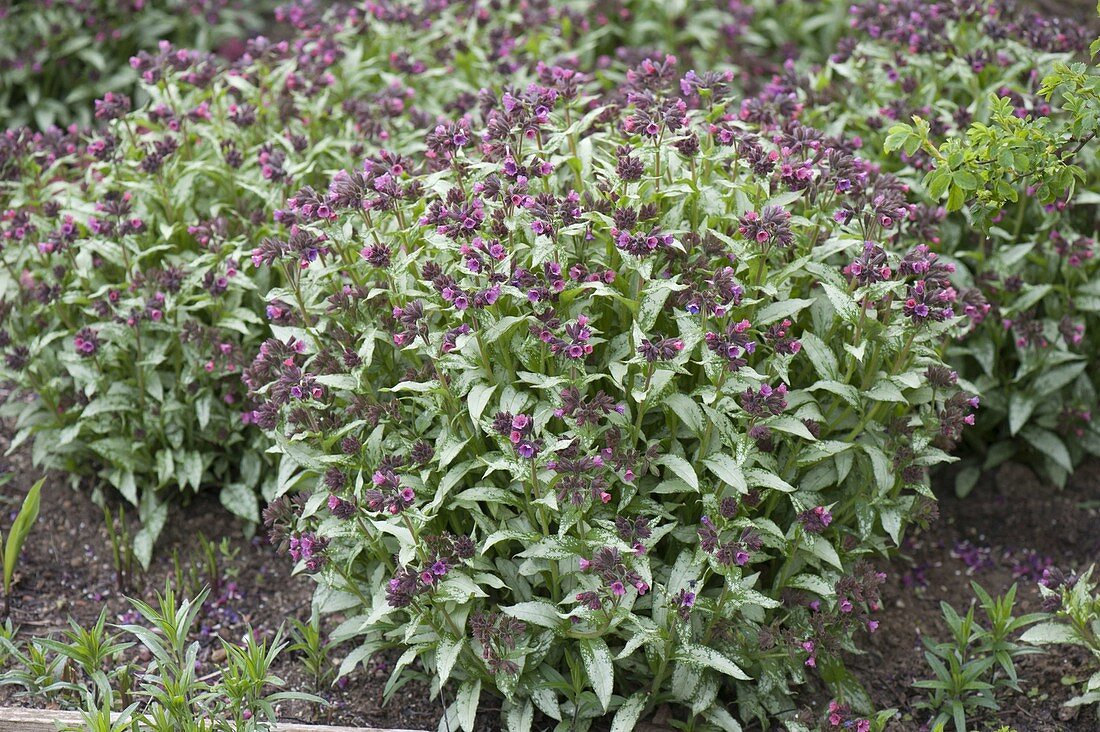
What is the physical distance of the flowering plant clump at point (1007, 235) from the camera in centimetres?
448

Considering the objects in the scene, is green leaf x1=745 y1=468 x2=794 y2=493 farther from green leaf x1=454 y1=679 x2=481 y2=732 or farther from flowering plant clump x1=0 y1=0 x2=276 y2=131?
flowering plant clump x1=0 y1=0 x2=276 y2=131

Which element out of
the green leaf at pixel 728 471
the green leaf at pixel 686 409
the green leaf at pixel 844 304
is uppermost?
the green leaf at pixel 844 304

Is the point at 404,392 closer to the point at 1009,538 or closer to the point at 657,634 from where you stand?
the point at 657,634

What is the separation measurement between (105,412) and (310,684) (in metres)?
1.41

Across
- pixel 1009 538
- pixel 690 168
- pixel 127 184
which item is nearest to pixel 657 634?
pixel 690 168

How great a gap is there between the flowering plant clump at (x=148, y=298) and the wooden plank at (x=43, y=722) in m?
0.92

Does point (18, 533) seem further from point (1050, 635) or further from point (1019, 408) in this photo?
point (1019, 408)

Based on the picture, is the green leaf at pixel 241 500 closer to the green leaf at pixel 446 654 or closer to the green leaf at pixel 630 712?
the green leaf at pixel 446 654

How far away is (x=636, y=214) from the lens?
343 cm

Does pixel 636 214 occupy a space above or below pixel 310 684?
above

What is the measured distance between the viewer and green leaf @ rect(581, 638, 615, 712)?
10.8 ft

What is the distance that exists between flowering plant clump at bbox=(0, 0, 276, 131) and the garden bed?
103 inches

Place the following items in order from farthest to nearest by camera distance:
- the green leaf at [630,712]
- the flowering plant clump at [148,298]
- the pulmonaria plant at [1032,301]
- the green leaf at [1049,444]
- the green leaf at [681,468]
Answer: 1. the green leaf at [1049,444]
2. the pulmonaria plant at [1032,301]
3. the flowering plant clump at [148,298]
4. the green leaf at [630,712]
5. the green leaf at [681,468]

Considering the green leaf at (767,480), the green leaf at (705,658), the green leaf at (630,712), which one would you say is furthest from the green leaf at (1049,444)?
the green leaf at (630,712)
